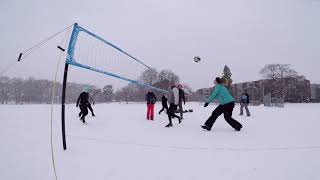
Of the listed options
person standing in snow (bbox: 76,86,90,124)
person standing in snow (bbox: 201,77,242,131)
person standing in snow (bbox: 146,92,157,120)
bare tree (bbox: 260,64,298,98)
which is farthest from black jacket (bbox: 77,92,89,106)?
bare tree (bbox: 260,64,298,98)

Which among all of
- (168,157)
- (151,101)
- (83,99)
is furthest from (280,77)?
(168,157)

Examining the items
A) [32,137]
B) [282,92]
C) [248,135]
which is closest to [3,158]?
[32,137]

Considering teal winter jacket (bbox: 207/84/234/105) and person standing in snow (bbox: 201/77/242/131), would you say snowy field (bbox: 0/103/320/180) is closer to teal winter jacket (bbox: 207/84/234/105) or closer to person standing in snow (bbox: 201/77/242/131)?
person standing in snow (bbox: 201/77/242/131)

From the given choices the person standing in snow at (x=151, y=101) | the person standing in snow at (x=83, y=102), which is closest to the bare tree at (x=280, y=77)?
the person standing in snow at (x=151, y=101)

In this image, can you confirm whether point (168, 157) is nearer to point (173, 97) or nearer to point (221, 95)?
point (221, 95)

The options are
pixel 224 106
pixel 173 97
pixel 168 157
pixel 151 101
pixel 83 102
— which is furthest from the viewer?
pixel 151 101

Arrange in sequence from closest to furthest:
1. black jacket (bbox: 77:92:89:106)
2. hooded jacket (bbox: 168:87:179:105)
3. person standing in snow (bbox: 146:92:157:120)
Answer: hooded jacket (bbox: 168:87:179:105)
black jacket (bbox: 77:92:89:106)
person standing in snow (bbox: 146:92:157:120)

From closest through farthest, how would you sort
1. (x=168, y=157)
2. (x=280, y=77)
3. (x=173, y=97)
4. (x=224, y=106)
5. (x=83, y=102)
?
(x=168, y=157) → (x=224, y=106) → (x=173, y=97) → (x=83, y=102) → (x=280, y=77)

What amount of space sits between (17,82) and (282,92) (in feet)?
251

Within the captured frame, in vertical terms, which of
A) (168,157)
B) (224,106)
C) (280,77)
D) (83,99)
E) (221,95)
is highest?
(280,77)

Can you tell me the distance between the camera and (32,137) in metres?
5.61

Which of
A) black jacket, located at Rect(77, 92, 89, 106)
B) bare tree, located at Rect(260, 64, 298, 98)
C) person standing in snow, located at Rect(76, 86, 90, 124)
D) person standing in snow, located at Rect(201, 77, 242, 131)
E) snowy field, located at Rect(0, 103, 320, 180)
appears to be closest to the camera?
snowy field, located at Rect(0, 103, 320, 180)

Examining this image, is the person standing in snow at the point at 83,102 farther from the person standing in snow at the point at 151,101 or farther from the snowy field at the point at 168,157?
the snowy field at the point at 168,157

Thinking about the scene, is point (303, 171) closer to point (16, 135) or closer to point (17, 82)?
point (16, 135)
